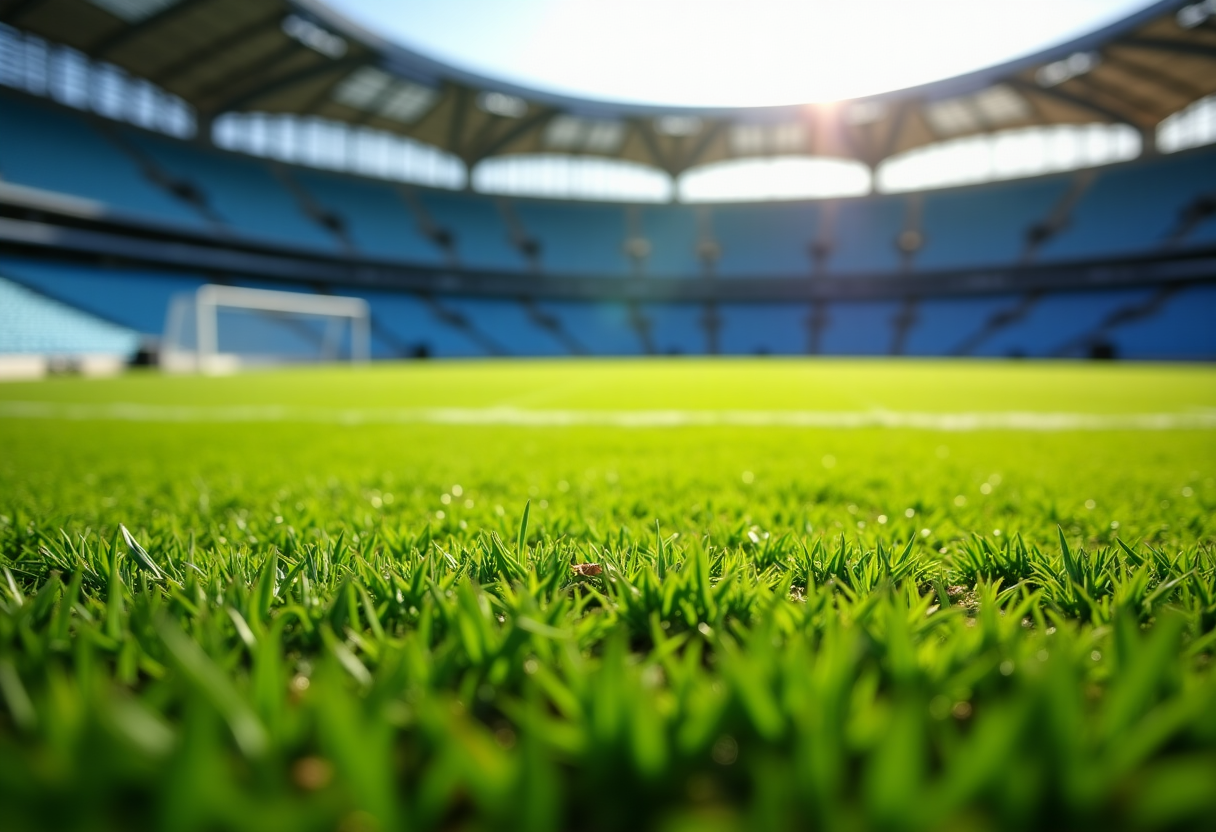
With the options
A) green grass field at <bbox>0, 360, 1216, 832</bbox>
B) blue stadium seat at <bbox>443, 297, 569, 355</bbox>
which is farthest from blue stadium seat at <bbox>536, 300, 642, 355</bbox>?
green grass field at <bbox>0, 360, 1216, 832</bbox>

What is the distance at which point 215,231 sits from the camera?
3141 centimetres

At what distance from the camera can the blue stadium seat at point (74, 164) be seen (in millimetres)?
26094

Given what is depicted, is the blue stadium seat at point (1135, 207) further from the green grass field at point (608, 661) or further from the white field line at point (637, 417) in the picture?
the green grass field at point (608, 661)

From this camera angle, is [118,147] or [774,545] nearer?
[774,545]

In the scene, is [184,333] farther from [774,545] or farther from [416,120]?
[774,545]

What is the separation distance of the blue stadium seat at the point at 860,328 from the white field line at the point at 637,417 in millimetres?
35431

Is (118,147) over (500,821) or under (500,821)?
over

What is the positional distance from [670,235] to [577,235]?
656cm

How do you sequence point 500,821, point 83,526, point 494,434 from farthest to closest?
point 494,434, point 83,526, point 500,821

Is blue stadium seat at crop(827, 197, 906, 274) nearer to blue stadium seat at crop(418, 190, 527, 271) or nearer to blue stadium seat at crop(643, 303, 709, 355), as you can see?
blue stadium seat at crop(643, 303, 709, 355)

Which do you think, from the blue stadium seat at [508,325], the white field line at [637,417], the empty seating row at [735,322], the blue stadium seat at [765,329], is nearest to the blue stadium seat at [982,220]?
the empty seating row at [735,322]

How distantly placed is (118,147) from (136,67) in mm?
3639

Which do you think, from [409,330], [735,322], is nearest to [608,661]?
[409,330]

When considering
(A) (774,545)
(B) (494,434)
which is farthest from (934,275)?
(A) (774,545)
